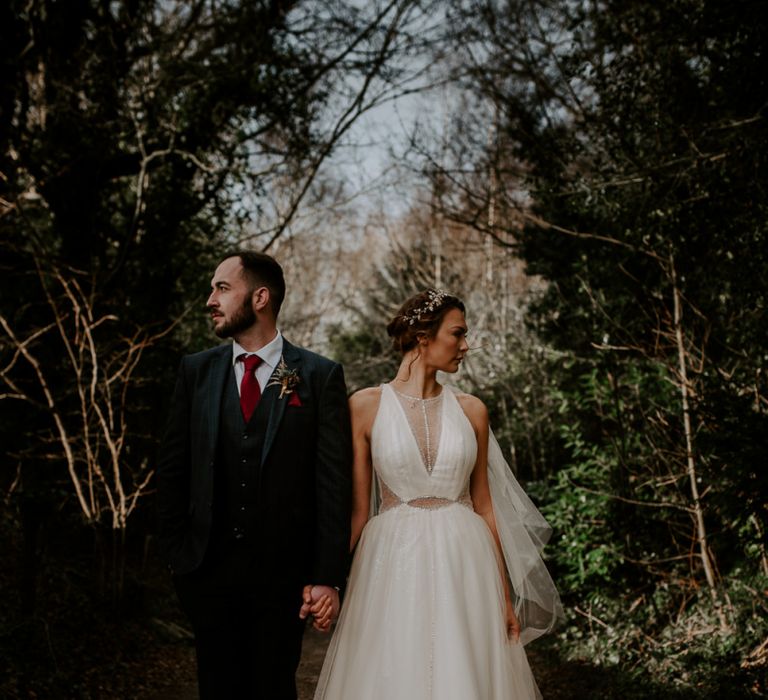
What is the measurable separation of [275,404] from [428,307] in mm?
917

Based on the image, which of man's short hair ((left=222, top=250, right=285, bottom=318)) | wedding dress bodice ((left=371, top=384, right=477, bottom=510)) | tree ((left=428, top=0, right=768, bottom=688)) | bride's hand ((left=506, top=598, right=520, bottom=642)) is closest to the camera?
man's short hair ((left=222, top=250, right=285, bottom=318))

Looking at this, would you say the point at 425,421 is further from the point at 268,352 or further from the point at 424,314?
the point at 268,352

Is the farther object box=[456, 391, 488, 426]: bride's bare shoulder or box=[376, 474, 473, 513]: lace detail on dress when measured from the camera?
box=[456, 391, 488, 426]: bride's bare shoulder

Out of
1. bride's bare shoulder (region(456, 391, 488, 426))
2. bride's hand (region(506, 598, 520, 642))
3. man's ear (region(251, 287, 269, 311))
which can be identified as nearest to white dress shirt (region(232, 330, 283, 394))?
man's ear (region(251, 287, 269, 311))

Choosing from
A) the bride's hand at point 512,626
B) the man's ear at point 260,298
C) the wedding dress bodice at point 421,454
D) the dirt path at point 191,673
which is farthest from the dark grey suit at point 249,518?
the dirt path at point 191,673

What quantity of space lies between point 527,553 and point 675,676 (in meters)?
2.72

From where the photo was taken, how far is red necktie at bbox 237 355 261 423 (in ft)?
9.56

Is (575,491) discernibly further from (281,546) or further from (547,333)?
A: (281,546)

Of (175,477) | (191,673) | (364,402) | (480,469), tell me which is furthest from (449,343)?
(191,673)

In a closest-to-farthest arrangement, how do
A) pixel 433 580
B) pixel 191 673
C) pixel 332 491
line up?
pixel 332 491
pixel 433 580
pixel 191 673

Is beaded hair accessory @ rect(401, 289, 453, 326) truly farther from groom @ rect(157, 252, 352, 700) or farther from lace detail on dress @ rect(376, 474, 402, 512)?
lace detail on dress @ rect(376, 474, 402, 512)

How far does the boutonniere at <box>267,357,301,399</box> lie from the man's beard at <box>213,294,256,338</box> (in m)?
0.21

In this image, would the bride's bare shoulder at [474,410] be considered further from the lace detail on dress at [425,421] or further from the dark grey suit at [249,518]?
the dark grey suit at [249,518]

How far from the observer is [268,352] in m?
3.01
